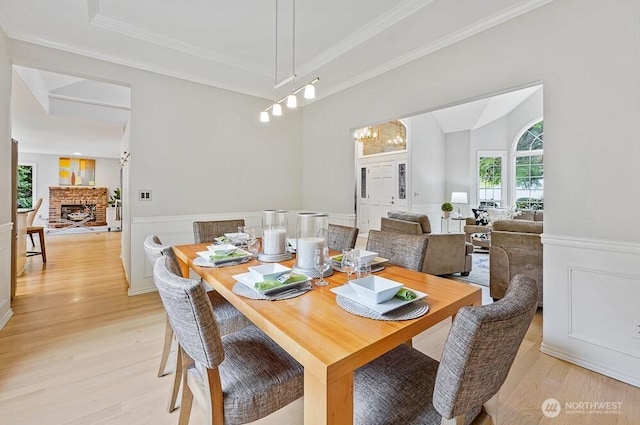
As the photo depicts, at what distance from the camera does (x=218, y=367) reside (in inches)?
42.5

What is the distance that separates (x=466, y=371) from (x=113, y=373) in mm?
2205

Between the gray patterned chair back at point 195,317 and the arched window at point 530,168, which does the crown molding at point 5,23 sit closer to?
the gray patterned chair back at point 195,317

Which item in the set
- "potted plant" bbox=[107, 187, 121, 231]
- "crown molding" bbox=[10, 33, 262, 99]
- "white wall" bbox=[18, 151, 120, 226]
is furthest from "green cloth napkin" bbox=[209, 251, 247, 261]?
"white wall" bbox=[18, 151, 120, 226]

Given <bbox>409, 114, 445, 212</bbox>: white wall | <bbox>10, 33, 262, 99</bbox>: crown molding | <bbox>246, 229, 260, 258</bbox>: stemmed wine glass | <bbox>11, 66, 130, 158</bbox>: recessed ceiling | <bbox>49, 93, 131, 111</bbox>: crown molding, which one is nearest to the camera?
<bbox>246, 229, 260, 258</bbox>: stemmed wine glass

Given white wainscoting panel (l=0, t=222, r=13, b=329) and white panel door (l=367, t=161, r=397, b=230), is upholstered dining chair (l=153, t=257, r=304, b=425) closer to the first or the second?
white wainscoting panel (l=0, t=222, r=13, b=329)

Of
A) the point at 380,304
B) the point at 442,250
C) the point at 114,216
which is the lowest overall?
the point at 442,250

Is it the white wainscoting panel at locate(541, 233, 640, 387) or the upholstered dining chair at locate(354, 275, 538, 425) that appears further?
the white wainscoting panel at locate(541, 233, 640, 387)

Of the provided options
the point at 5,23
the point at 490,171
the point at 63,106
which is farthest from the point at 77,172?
the point at 490,171

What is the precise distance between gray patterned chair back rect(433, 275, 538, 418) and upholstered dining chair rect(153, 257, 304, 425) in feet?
1.95

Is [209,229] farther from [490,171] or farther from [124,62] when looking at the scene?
[490,171]

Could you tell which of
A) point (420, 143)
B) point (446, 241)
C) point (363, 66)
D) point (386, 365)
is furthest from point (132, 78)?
point (420, 143)

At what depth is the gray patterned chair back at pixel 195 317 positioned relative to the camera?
0.90 m

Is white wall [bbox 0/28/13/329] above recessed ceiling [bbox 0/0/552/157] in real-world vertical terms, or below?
below

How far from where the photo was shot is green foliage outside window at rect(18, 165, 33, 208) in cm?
907
